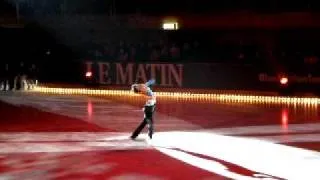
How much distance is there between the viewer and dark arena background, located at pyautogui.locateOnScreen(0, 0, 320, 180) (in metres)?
→ 11.5

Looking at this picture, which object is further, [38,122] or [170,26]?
[170,26]

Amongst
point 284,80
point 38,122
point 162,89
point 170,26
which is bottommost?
point 38,122

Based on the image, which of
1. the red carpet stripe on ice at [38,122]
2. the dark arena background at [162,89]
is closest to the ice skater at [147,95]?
the dark arena background at [162,89]

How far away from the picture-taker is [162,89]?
1111 inches

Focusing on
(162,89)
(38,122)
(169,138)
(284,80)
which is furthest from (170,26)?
(169,138)

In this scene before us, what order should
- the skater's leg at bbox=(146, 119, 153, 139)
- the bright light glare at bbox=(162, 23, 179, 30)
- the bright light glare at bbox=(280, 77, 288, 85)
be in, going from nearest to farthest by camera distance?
the skater's leg at bbox=(146, 119, 153, 139)
the bright light glare at bbox=(280, 77, 288, 85)
the bright light glare at bbox=(162, 23, 179, 30)

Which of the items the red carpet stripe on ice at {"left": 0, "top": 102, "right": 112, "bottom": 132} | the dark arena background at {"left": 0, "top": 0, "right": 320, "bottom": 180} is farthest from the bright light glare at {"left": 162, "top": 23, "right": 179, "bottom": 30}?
the red carpet stripe on ice at {"left": 0, "top": 102, "right": 112, "bottom": 132}

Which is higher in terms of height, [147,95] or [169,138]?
[147,95]

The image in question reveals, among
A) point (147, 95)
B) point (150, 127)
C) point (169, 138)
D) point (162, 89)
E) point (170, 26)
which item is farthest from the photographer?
point (170, 26)

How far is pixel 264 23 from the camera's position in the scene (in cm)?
3184

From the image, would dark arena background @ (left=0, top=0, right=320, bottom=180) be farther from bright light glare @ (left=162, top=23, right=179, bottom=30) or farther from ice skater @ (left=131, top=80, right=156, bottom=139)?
ice skater @ (left=131, top=80, right=156, bottom=139)

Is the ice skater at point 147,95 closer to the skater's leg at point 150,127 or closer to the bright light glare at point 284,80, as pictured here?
the skater's leg at point 150,127

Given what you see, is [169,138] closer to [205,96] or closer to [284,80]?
[284,80]

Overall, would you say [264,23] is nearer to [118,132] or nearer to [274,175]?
[118,132]
